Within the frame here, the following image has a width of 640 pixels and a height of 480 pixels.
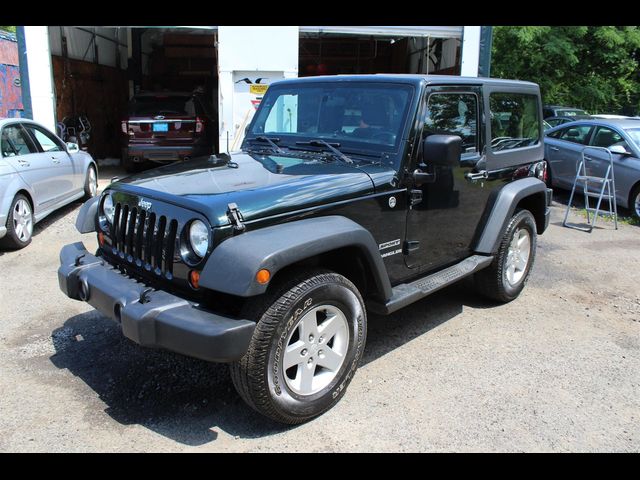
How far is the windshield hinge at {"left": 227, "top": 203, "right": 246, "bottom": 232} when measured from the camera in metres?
2.81

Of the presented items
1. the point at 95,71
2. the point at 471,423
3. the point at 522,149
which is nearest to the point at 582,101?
the point at 95,71

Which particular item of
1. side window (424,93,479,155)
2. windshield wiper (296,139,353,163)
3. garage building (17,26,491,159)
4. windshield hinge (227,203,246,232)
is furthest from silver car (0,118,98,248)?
side window (424,93,479,155)

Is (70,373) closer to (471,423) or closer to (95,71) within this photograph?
(471,423)

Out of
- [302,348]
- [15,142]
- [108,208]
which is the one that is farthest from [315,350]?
[15,142]

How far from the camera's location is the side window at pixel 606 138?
30.6ft

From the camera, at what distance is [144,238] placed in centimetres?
318

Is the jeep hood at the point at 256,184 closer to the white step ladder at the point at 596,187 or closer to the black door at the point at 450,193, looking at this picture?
the black door at the point at 450,193

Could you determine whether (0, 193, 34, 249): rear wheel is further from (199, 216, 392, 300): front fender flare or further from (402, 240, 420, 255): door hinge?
(402, 240, 420, 255): door hinge

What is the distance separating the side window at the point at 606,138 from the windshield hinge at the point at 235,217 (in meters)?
8.54

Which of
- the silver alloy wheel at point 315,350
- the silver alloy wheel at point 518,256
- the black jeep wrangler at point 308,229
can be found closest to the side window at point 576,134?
the silver alloy wheel at point 518,256

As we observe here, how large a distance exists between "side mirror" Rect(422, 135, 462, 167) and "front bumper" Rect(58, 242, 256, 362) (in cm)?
Answer: 170

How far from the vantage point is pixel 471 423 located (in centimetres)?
320

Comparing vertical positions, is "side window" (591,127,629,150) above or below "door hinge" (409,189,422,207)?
above
